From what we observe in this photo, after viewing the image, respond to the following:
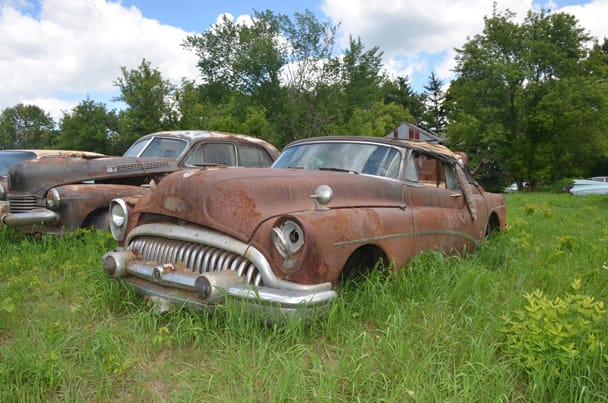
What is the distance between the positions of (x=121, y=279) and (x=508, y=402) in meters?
2.57

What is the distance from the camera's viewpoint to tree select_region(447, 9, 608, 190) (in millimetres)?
26266

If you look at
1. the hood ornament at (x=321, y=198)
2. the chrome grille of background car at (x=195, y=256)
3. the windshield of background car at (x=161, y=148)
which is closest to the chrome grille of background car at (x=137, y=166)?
the windshield of background car at (x=161, y=148)

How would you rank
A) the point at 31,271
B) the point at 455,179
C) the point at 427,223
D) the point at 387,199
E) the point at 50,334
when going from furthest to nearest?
the point at 455,179, the point at 31,271, the point at 427,223, the point at 387,199, the point at 50,334

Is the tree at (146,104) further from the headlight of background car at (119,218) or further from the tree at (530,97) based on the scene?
the headlight of background car at (119,218)

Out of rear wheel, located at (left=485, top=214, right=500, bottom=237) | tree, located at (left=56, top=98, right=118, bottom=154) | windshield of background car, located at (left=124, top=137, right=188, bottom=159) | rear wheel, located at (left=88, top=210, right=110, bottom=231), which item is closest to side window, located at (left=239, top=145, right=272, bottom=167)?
windshield of background car, located at (left=124, top=137, right=188, bottom=159)

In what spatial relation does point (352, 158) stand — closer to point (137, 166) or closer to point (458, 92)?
point (137, 166)

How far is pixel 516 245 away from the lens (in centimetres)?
505

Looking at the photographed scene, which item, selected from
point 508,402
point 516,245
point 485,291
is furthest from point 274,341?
point 516,245

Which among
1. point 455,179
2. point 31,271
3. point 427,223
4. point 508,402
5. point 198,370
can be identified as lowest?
point 508,402

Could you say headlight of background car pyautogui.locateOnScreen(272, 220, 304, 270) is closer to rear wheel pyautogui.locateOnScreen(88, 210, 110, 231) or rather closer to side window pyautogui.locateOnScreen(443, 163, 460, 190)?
side window pyautogui.locateOnScreen(443, 163, 460, 190)

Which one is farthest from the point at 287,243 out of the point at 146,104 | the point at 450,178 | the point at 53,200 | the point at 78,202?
the point at 146,104

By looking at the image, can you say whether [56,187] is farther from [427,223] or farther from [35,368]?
[427,223]

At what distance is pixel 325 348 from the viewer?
8.47 ft

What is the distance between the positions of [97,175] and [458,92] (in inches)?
1136
